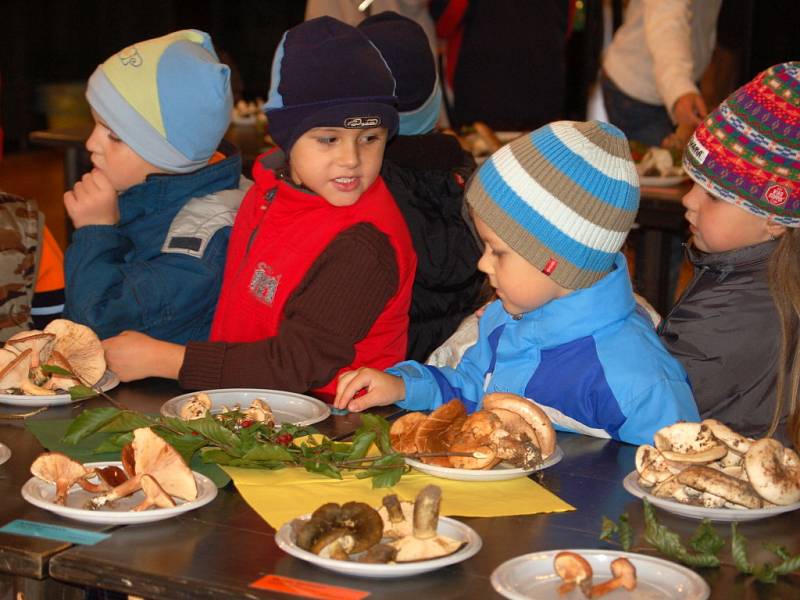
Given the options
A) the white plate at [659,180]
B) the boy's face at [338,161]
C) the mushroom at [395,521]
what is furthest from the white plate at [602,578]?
the white plate at [659,180]

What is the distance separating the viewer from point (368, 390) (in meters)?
2.34

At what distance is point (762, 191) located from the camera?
2.51 m

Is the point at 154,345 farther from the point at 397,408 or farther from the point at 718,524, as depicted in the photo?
the point at 718,524

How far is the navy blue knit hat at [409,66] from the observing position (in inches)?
122

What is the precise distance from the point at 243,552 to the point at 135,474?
10.1 inches

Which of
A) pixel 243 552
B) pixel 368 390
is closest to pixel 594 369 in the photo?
pixel 368 390

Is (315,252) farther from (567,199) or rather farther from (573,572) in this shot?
(573,572)

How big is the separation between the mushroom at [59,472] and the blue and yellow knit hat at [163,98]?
1.41m

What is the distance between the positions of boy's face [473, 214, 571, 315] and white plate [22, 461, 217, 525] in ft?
2.53

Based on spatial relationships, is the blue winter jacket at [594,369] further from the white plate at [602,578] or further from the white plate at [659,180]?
the white plate at [659,180]

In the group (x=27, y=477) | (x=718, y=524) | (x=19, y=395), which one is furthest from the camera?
(x=19, y=395)

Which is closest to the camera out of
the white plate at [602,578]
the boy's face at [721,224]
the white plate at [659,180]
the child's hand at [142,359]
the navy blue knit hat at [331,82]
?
the white plate at [602,578]

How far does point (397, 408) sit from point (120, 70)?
120cm

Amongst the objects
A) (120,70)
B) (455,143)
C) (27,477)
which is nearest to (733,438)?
(27,477)
